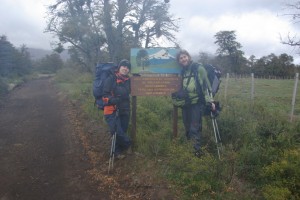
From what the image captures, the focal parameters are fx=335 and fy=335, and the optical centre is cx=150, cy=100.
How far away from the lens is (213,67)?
22.7ft

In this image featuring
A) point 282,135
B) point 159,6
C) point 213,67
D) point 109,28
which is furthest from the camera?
point 159,6

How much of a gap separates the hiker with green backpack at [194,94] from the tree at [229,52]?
232 ft

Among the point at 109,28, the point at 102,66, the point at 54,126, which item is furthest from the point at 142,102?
the point at 109,28

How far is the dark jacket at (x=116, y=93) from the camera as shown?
6789 millimetres

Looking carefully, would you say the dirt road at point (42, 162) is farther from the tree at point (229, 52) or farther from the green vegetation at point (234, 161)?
the tree at point (229, 52)

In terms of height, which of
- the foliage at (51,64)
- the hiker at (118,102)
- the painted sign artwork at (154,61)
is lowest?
the foliage at (51,64)

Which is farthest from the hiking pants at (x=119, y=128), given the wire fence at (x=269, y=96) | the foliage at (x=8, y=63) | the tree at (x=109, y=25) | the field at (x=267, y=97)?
the foliage at (x=8, y=63)

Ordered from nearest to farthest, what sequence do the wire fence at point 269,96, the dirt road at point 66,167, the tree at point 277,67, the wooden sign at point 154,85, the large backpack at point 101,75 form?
the dirt road at point 66,167, the large backpack at point 101,75, the wooden sign at point 154,85, the wire fence at point 269,96, the tree at point 277,67

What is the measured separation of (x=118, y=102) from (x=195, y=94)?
63.1 inches

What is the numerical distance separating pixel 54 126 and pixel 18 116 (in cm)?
313

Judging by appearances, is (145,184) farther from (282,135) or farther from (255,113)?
(255,113)

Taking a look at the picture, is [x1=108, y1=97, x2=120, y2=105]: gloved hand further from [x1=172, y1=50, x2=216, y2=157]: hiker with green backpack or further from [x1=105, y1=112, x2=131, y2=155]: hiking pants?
[x1=172, y1=50, x2=216, y2=157]: hiker with green backpack

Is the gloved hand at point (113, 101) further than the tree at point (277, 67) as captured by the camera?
No

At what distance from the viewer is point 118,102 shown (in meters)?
6.99
